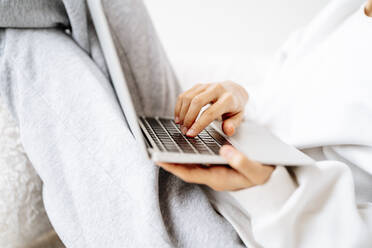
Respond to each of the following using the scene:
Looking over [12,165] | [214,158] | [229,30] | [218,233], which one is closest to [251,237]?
[218,233]

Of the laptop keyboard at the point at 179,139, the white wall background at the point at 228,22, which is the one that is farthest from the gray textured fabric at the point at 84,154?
the white wall background at the point at 228,22

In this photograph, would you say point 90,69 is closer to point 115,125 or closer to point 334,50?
point 115,125

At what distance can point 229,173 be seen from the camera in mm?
341

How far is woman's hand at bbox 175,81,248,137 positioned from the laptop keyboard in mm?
14

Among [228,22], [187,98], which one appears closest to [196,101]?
[187,98]

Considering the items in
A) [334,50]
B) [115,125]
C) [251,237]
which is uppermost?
[334,50]

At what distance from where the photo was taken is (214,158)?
0.29 m

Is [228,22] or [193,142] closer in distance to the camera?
[193,142]

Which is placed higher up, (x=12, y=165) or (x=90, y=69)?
(x=90, y=69)

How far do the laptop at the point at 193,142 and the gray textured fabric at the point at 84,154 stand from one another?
48 millimetres

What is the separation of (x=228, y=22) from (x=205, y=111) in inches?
54.1

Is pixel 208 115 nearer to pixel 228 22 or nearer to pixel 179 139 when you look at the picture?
pixel 179 139

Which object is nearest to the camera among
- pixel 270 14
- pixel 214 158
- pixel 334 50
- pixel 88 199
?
pixel 214 158

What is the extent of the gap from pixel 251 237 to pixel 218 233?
5 centimetres
